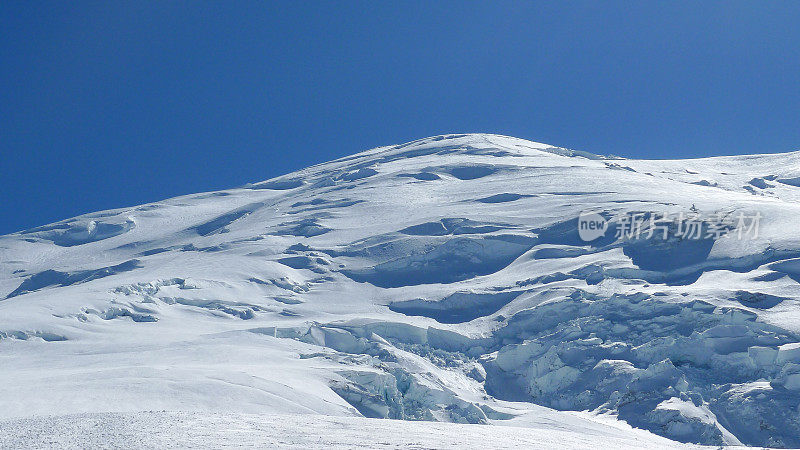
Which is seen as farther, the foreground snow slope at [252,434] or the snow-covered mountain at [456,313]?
the snow-covered mountain at [456,313]

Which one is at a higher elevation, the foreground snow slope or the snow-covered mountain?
the snow-covered mountain

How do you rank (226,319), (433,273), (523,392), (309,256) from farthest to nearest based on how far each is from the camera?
(309,256) < (433,273) < (226,319) < (523,392)

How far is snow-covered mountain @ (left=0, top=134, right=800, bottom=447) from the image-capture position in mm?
30000

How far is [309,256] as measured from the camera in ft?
185

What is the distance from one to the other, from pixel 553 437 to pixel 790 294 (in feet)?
74.7

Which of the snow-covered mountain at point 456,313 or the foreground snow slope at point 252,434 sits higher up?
the snow-covered mountain at point 456,313

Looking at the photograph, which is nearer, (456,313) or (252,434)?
(252,434)

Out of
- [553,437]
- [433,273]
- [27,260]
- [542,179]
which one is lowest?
[553,437]

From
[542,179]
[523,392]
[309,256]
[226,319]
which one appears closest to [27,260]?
[309,256]

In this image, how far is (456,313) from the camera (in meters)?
45.3

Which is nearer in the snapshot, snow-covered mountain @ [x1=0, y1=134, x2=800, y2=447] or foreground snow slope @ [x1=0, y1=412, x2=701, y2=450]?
foreground snow slope @ [x1=0, y1=412, x2=701, y2=450]

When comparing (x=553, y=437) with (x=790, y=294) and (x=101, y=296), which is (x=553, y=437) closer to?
(x=790, y=294)

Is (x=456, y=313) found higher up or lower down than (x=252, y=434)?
higher up

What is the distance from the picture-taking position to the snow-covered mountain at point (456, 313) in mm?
30000
